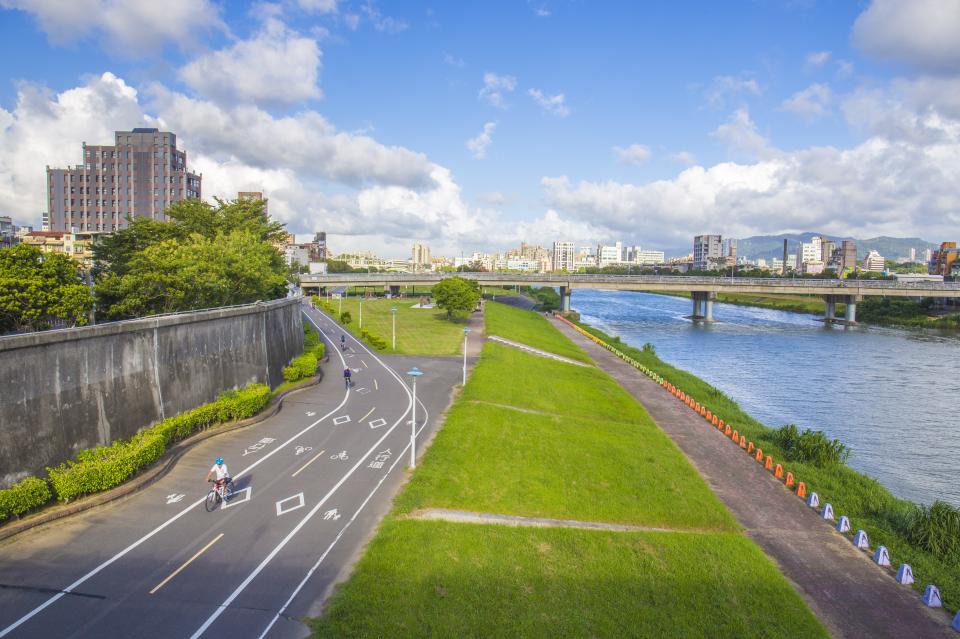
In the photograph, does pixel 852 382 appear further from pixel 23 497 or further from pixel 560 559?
pixel 23 497

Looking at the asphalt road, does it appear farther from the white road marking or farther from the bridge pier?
the bridge pier

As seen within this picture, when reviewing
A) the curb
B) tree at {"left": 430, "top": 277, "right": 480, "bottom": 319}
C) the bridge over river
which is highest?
the bridge over river

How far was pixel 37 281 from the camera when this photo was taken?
24.3 metres

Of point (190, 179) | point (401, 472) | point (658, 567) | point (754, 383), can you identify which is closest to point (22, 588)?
point (401, 472)

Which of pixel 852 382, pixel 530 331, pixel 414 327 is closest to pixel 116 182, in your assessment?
pixel 414 327

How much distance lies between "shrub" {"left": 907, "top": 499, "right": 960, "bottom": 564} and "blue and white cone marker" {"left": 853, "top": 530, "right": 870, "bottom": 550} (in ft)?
7.33

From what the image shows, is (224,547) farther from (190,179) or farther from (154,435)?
(190,179)

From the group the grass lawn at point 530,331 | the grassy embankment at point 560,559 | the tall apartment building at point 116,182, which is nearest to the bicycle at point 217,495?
the grassy embankment at point 560,559

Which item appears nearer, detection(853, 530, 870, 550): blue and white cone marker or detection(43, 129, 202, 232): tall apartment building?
detection(853, 530, 870, 550): blue and white cone marker

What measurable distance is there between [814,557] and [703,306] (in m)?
99.8

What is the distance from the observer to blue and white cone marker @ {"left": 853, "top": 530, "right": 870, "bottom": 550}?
771 inches

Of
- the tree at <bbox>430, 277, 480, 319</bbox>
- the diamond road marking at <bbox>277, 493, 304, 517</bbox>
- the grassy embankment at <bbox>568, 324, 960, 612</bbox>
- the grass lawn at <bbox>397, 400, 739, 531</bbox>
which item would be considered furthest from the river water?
the diamond road marking at <bbox>277, 493, 304, 517</bbox>

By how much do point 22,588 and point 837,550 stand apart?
2504 centimetres

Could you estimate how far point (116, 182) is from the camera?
373 feet
